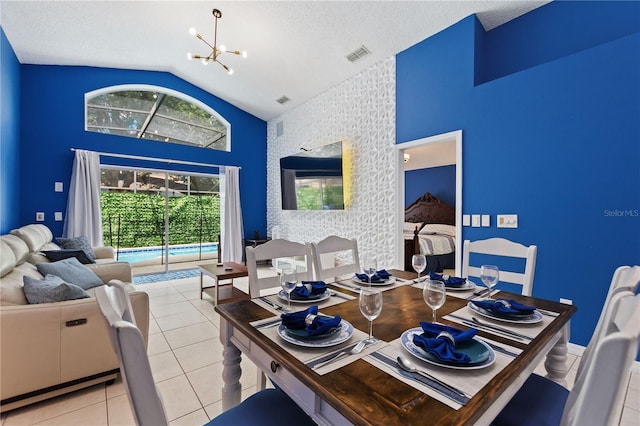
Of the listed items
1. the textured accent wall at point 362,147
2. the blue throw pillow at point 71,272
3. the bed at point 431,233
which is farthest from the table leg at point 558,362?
the blue throw pillow at point 71,272

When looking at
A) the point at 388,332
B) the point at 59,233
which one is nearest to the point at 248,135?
the point at 59,233

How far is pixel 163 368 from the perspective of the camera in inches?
84.7

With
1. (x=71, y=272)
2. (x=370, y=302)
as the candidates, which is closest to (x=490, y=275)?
(x=370, y=302)

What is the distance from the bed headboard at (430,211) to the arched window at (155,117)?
4642 millimetres

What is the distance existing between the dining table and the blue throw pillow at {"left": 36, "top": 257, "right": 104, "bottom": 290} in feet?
7.48

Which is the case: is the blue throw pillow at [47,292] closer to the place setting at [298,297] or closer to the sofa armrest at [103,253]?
the place setting at [298,297]

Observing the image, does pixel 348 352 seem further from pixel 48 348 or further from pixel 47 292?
pixel 47 292

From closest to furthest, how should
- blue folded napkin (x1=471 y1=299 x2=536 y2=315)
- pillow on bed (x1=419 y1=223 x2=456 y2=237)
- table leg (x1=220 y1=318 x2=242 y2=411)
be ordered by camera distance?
blue folded napkin (x1=471 y1=299 x2=536 y2=315), table leg (x1=220 y1=318 x2=242 y2=411), pillow on bed (x1=419 y1=223 x2=456 y2=237)

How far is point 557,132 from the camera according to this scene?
2.47m

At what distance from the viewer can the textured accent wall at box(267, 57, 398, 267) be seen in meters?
3.87

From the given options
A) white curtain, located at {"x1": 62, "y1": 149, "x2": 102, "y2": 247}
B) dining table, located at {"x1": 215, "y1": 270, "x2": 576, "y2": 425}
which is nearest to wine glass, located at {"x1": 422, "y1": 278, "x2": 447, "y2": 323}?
dining table, located at {"x1": 215, "y1": 270, "x2": 576, "y2": 425}

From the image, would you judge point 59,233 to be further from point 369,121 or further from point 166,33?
point 369,121

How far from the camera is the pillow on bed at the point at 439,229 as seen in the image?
5602 millimetres

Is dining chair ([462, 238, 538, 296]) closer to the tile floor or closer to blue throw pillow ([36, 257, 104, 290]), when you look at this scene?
the tile floor
